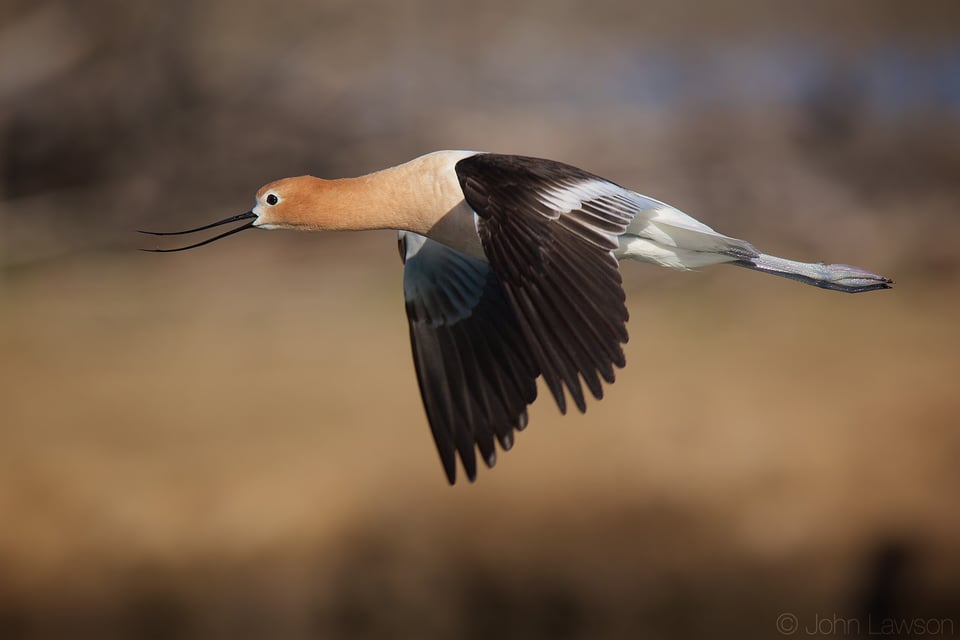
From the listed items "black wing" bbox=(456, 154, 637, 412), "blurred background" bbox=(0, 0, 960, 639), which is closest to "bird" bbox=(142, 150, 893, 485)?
"black wing" bbox=(456, 154, 637, 412)

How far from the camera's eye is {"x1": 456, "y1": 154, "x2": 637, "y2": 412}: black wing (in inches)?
164

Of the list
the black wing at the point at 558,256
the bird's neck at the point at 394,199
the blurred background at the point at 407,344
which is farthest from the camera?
the blurred background at the point at 407,344

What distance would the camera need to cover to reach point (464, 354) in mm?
5348

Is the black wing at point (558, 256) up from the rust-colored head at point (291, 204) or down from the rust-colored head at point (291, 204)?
down

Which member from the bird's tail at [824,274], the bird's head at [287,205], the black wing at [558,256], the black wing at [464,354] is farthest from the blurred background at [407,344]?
the black wing at [558,256]

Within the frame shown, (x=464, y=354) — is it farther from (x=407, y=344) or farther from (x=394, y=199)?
(x=407, y=344)

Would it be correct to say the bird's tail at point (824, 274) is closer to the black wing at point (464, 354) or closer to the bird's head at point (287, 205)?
the black wing at point (464, 354)

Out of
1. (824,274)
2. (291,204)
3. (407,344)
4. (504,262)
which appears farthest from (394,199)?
(407,344)

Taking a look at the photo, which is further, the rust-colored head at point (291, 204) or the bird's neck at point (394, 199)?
the rust-colored head at point (291, 204)

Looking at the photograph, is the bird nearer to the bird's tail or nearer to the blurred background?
the bird's tail

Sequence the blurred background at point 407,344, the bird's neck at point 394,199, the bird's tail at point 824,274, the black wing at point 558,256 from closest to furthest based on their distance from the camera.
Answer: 1. the black wing at point 558,256
2. the bird's neck at point 394,199
3. the bird's tail at point 824,274
4. the blurred background at point 407,344

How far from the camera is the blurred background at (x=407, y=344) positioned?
397 inches

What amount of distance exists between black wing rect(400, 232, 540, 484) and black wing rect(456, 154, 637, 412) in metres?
0.61

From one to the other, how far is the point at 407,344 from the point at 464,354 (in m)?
6.36
